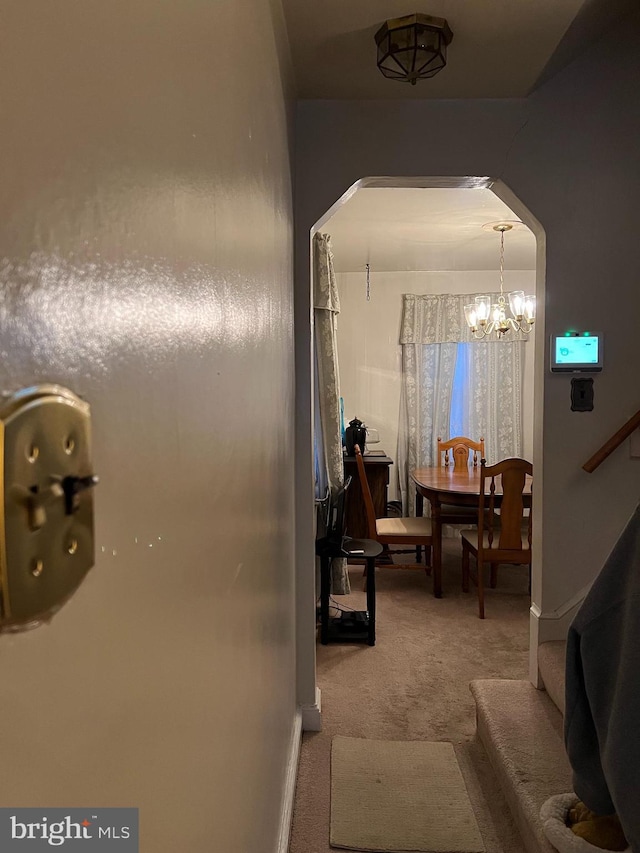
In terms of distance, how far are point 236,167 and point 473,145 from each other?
5.67 ft

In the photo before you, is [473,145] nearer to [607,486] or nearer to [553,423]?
[553,423]

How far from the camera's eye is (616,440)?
241 cm

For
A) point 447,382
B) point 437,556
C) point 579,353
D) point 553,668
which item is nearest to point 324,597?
point 437,556

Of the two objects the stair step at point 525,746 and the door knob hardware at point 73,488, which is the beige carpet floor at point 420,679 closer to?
the stair step at point 525,746

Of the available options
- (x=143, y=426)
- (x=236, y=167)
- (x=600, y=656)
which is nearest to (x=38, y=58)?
(x=143, y=426)

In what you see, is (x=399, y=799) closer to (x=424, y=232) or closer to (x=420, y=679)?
(x=420, y=679)

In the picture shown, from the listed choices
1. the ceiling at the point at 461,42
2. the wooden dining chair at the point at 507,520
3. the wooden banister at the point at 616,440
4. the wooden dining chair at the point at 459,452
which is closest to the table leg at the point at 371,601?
the wooden dining chair at the point at 507,520

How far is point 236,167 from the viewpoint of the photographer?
974 mm

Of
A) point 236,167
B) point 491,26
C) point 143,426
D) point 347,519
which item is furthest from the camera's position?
point 347,519

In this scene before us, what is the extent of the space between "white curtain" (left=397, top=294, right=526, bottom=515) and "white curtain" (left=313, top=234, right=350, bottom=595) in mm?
2332

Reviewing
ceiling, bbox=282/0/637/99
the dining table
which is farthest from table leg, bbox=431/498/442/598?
ceiling, bbox=282/0/637/99

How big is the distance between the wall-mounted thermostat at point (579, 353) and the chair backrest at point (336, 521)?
4.76 ft

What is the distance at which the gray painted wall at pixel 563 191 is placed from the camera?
2.37 meters

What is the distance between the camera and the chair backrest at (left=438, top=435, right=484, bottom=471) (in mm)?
5336
